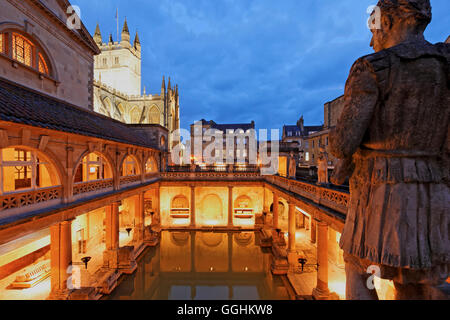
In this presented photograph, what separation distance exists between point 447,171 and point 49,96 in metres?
15.6

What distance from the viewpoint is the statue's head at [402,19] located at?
83.0 inches

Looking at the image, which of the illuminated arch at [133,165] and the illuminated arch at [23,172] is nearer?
the illuminated arch at [23,172]

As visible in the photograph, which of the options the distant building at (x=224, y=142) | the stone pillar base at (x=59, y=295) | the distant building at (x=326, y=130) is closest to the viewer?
the stone pillar base at (x=59, y=295)

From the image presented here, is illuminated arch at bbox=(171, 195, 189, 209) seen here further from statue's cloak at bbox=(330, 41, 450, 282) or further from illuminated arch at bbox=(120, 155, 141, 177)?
statue's cloak at bbox=(330, 41, 450, 282)

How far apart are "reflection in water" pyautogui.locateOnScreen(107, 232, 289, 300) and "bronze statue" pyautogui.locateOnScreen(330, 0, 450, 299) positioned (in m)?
10.8

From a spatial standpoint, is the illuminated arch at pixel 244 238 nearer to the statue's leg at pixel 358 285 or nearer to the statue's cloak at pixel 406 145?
the statue's leg at pixel 358 285

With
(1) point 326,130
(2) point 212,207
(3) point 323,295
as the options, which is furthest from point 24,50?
(1) point 326,130

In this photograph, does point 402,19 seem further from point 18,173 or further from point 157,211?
point 157,211

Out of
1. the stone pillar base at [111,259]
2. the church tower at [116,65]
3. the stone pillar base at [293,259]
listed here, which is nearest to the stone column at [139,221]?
the stone pillar base at [111,259]

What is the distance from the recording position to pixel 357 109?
6.82ft

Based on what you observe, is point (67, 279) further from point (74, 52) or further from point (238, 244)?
point (74, 52)

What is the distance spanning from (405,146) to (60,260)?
1321 cm

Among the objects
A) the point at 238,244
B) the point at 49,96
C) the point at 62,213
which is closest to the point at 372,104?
the point at 62,213

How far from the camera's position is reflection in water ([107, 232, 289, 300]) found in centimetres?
1114
